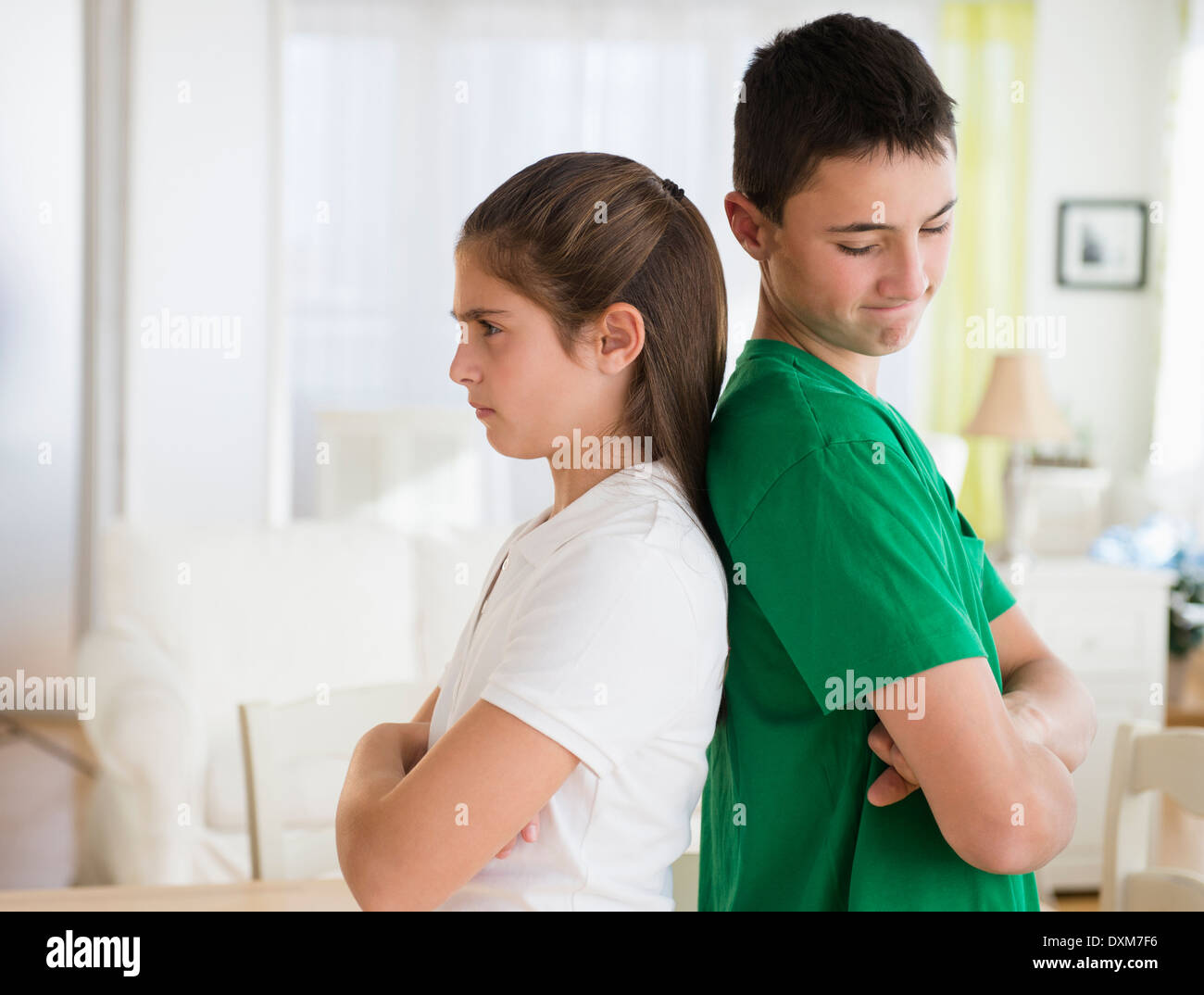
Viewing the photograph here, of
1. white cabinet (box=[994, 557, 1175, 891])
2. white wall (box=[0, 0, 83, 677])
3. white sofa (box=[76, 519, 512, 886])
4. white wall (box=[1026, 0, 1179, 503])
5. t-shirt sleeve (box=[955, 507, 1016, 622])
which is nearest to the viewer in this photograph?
t-shirt sleeve (box=[955, 507, 1016, 622])

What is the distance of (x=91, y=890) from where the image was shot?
3.67 ft

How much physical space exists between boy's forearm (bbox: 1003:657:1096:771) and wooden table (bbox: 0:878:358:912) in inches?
25.1

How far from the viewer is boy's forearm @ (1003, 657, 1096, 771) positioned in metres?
0.72

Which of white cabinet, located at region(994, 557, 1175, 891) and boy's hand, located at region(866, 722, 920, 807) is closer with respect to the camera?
boy's hand, located at region(866, 722, 920, 807)

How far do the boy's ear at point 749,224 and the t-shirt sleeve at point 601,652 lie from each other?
23 cm

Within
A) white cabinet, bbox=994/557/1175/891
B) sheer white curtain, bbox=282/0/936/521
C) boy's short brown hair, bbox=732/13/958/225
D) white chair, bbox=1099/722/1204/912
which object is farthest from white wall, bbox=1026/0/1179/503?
boy's short brown hair, bbox=732/13/958/225

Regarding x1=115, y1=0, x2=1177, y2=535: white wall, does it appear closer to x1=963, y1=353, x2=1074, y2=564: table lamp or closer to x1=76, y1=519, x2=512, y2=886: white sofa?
x1=76, y1=519, x2=512, y2=886: white sofa

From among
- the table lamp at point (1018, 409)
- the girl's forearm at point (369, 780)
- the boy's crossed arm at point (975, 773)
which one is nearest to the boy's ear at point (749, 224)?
the boy's crossed arm at point (975, 773)

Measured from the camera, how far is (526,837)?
0.65 metres

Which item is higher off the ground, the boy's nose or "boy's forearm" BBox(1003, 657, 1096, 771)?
the boy's nose

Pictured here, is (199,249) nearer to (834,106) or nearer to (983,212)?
(834,106)

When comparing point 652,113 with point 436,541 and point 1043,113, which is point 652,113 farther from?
point 436,541

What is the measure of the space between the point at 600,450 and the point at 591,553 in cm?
10

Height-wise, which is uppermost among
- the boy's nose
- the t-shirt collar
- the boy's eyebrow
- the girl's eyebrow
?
the boy's eyebrow
